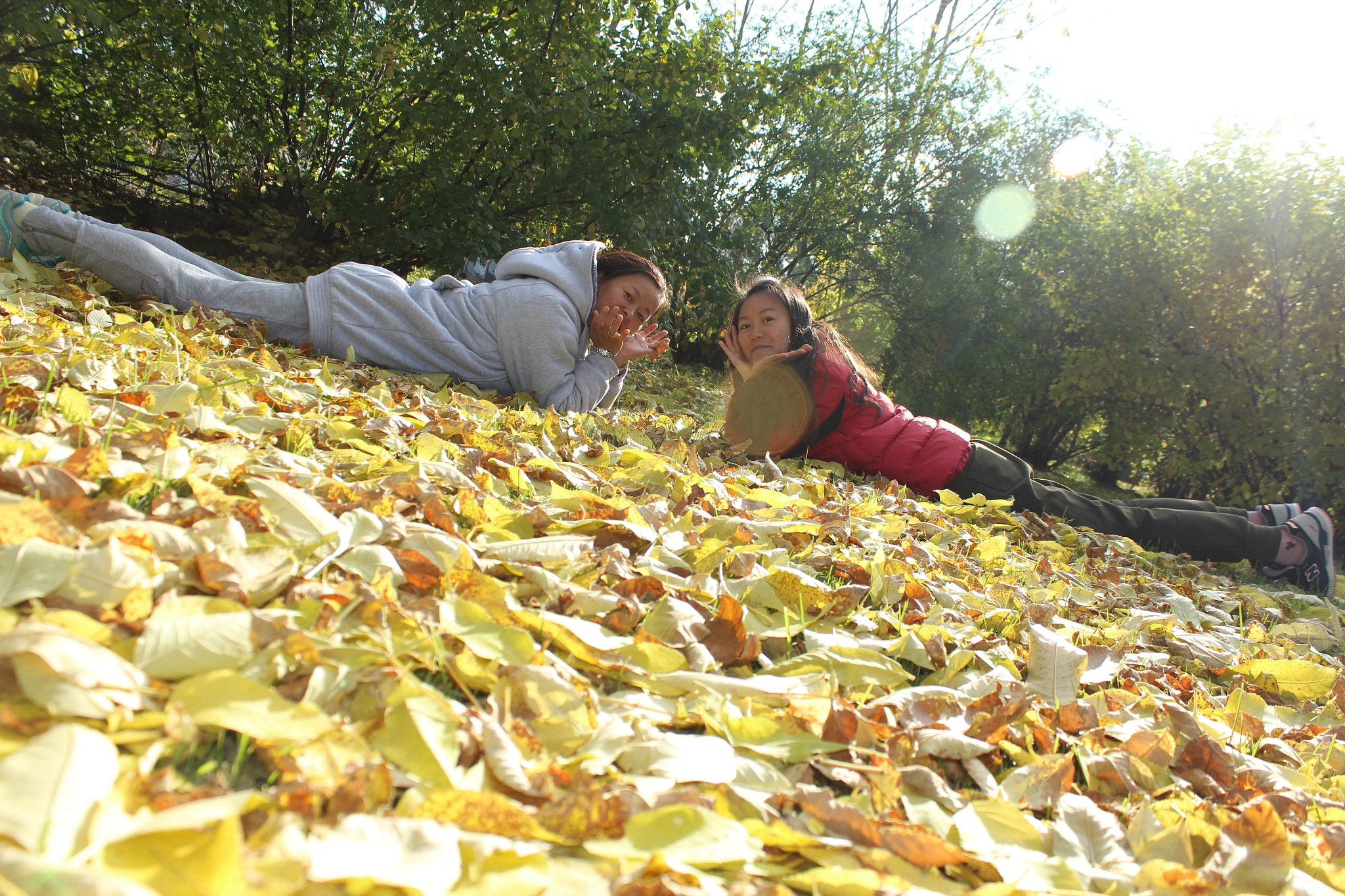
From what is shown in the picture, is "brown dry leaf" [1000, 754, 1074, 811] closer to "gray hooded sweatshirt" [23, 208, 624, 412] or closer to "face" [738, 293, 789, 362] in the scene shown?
"gray hooded sweatshirt" [23, 208, 624, 412]

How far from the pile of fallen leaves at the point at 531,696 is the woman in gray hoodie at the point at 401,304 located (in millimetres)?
1223

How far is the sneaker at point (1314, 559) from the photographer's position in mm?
3039

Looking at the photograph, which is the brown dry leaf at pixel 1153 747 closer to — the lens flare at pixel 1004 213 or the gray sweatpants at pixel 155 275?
the gray sweatpants at pixel 155 275

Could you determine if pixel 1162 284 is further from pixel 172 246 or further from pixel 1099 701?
pixel 172 246

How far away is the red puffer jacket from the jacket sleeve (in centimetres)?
65

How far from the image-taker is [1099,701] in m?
1.16

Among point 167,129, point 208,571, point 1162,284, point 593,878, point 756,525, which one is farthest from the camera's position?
point 1162,284

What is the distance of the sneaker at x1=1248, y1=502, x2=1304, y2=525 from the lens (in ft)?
10.3

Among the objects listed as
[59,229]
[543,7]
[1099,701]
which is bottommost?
[1099,701]

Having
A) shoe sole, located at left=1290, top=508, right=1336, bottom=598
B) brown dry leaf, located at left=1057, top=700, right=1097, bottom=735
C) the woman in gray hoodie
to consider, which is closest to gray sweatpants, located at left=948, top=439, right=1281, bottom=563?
shoe sole, located at left=1290, top=508, right=1336, bottom=598

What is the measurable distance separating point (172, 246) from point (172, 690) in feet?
10.6

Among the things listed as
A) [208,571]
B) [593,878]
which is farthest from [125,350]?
[593,878]

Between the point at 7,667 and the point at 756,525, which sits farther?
the point at 756,525

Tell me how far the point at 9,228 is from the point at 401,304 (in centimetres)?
138
